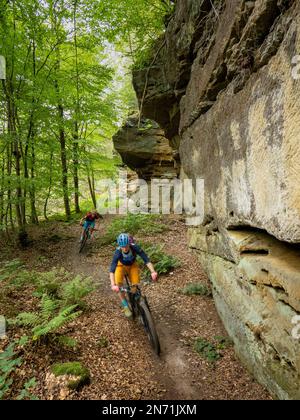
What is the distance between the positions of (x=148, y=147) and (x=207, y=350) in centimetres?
1579

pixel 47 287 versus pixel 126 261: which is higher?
pixel 126 261

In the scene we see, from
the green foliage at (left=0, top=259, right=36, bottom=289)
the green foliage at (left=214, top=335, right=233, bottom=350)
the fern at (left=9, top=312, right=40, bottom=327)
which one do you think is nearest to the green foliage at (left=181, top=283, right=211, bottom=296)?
the green foliage at (left=214, top=335, right=233, bottom=350)

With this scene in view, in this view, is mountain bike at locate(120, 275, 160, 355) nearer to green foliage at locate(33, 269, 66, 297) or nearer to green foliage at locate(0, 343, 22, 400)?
green foliage at locate(33, 269, 66, 297)

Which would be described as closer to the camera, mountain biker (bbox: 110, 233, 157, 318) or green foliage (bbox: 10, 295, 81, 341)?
green foliage (bbox: 10, 295, 81, 341)

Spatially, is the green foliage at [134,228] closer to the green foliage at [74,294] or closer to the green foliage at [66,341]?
the green foliage at [74,294]

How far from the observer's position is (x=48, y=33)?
460 inches

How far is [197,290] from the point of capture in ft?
26.7

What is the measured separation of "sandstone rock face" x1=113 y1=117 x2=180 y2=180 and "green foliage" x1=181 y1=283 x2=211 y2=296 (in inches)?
479

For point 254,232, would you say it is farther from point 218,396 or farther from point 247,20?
point 247,20

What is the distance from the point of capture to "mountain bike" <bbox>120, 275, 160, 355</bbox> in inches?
220

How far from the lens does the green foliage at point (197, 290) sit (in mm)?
8000

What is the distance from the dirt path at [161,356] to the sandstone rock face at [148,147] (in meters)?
12.0

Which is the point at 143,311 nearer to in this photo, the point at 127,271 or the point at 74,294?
the point at 127,271

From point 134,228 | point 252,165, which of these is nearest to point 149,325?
point 252,165
